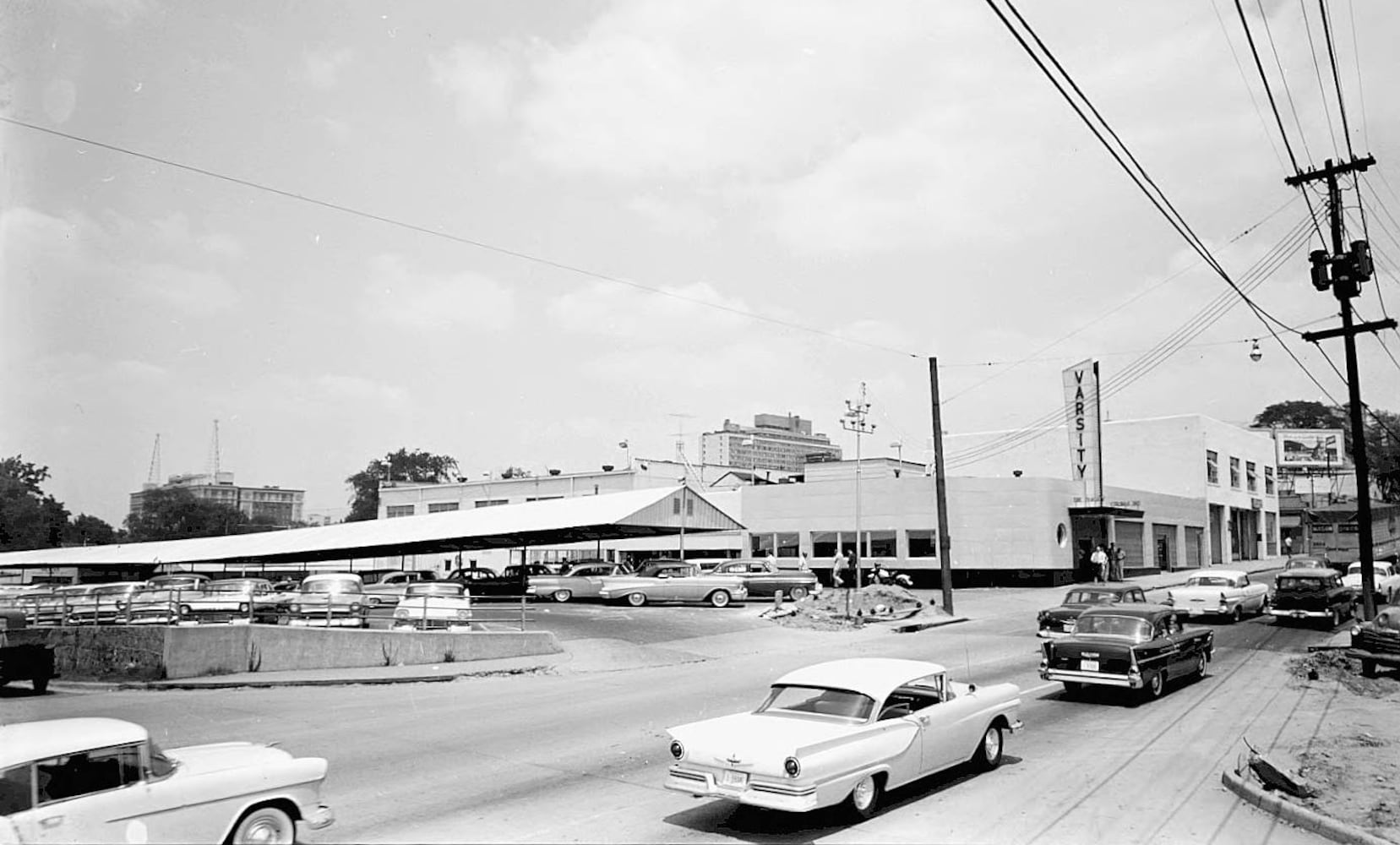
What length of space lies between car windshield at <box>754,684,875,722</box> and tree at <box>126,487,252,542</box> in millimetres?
109659

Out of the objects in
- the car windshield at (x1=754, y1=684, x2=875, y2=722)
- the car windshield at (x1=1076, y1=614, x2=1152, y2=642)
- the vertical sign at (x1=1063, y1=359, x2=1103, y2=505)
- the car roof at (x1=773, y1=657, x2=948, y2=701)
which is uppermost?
the vertical sign at (x1=1063, y1=359, x2=1103, y2=505)

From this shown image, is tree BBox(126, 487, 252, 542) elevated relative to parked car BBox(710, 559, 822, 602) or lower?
elevated

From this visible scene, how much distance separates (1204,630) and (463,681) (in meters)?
14.1

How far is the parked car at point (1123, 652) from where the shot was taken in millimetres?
14938

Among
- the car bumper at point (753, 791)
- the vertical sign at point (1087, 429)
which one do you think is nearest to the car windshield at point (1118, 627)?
the car bumper at point (753, 791)

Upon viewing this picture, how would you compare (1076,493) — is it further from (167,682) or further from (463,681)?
(167,682)

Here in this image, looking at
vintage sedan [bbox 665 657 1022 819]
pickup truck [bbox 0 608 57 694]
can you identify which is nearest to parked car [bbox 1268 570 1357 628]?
vintage sedan [bbox 665 657 1022 819]

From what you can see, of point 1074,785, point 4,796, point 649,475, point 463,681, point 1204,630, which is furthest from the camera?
point 649,475

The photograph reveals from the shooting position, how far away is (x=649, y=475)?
7525 centimetres

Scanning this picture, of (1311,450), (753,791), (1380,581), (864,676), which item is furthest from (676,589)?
(1311,450)

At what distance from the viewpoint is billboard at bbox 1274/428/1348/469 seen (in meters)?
100

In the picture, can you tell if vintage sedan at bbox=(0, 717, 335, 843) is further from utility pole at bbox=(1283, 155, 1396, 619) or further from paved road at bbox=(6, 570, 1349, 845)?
utility pole at bbox=(1283, 155, 1396, 619)

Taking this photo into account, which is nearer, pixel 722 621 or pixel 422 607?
pixel 422 607

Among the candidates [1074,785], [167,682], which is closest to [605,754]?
[1074,785]
